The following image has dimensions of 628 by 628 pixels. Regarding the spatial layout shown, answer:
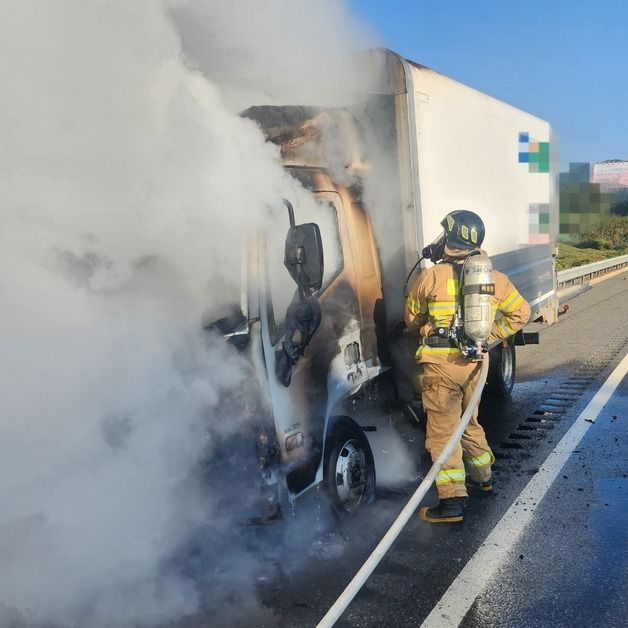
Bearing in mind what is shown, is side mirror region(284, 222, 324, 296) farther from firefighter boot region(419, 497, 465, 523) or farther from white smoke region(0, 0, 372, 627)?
firefighter boot region(419, 497, 465, 523)

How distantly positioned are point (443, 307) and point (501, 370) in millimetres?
3056

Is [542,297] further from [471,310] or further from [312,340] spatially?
[312,340]

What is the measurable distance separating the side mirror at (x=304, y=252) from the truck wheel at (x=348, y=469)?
3.71 feet

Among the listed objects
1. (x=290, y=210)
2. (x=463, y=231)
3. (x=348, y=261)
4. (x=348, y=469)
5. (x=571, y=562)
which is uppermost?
(x=290, y=210)

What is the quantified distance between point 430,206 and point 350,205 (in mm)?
692

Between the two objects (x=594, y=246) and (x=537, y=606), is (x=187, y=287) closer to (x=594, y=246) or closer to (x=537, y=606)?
(x=537, y=606)

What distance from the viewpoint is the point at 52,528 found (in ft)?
9.53

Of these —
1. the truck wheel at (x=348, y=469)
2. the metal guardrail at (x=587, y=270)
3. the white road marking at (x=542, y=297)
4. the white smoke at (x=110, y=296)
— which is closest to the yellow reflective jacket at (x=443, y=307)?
the truck wheel at (x=348, y=469)

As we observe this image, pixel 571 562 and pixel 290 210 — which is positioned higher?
pixel 290 210

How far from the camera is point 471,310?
13.7 feet

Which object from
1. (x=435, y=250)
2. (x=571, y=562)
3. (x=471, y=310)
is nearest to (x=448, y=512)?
(x=571, y=562)

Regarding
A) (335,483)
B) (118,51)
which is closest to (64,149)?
(118,51)

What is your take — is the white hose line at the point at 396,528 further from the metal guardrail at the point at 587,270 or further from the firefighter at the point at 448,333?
the metal guardrail at the point at 587,270

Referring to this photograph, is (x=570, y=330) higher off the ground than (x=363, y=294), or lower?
lower
